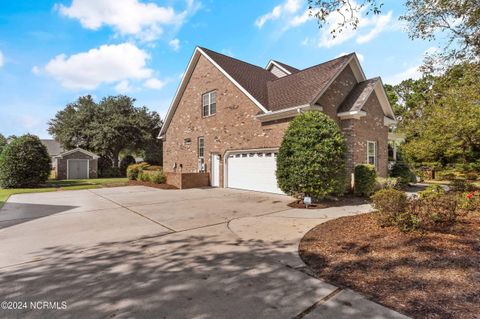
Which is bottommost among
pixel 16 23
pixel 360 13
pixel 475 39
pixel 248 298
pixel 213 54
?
pixel 248 298

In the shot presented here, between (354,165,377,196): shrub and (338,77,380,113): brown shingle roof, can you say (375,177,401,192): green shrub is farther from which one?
(338,77,380,113): brown shingle roof

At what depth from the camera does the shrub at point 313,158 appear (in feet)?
28.7

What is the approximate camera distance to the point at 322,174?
8812 mm

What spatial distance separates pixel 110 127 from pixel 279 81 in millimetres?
21975

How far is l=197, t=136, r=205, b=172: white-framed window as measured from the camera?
16.9 metres

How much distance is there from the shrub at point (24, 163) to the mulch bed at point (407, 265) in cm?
2032

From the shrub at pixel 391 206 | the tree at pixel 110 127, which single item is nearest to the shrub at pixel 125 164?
the tree at pixel 110 127

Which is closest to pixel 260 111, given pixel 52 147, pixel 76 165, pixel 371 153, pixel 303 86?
pixel 303 86

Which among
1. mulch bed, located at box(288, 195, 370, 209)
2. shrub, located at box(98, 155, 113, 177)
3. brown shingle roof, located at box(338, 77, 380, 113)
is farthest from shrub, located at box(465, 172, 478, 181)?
shrub, located at box(98, 155, 113, 177)

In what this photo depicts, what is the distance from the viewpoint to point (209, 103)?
16.4 metres

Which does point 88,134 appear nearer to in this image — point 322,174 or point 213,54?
point 213,54

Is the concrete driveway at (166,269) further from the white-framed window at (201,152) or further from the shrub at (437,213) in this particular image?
the white-framed window at (201,152)

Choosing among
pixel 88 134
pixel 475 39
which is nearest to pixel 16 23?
pixel 475 39

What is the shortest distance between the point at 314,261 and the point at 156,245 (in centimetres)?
302
